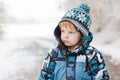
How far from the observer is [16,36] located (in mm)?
13203

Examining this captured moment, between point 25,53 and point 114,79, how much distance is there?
3.35 m

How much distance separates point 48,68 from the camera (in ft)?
11.5

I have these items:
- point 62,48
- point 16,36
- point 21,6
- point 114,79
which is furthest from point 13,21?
point 62,48

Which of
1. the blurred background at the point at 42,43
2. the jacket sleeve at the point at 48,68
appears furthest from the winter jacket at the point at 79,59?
the blurred background at the point at 42,43

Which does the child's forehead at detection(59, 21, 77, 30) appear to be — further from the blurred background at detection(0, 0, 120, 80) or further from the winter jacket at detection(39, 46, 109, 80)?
the blurred background at detection(0, 0, 120, 80)

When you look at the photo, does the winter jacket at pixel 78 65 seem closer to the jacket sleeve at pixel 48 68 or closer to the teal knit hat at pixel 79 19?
the jacket sleeve at pixel 48 68

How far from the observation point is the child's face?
11.0ft

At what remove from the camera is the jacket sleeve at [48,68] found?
11.4 ft

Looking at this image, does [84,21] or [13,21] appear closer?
[84,21]

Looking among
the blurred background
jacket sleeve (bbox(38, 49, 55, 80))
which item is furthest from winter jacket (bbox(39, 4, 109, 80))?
the blurred background

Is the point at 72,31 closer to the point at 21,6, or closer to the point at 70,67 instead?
the point at 70,67

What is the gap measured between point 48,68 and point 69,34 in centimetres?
40

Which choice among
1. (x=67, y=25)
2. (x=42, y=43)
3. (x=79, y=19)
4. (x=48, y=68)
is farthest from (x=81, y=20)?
(x=42, y=43)

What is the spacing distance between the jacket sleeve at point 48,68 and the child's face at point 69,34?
224mm
